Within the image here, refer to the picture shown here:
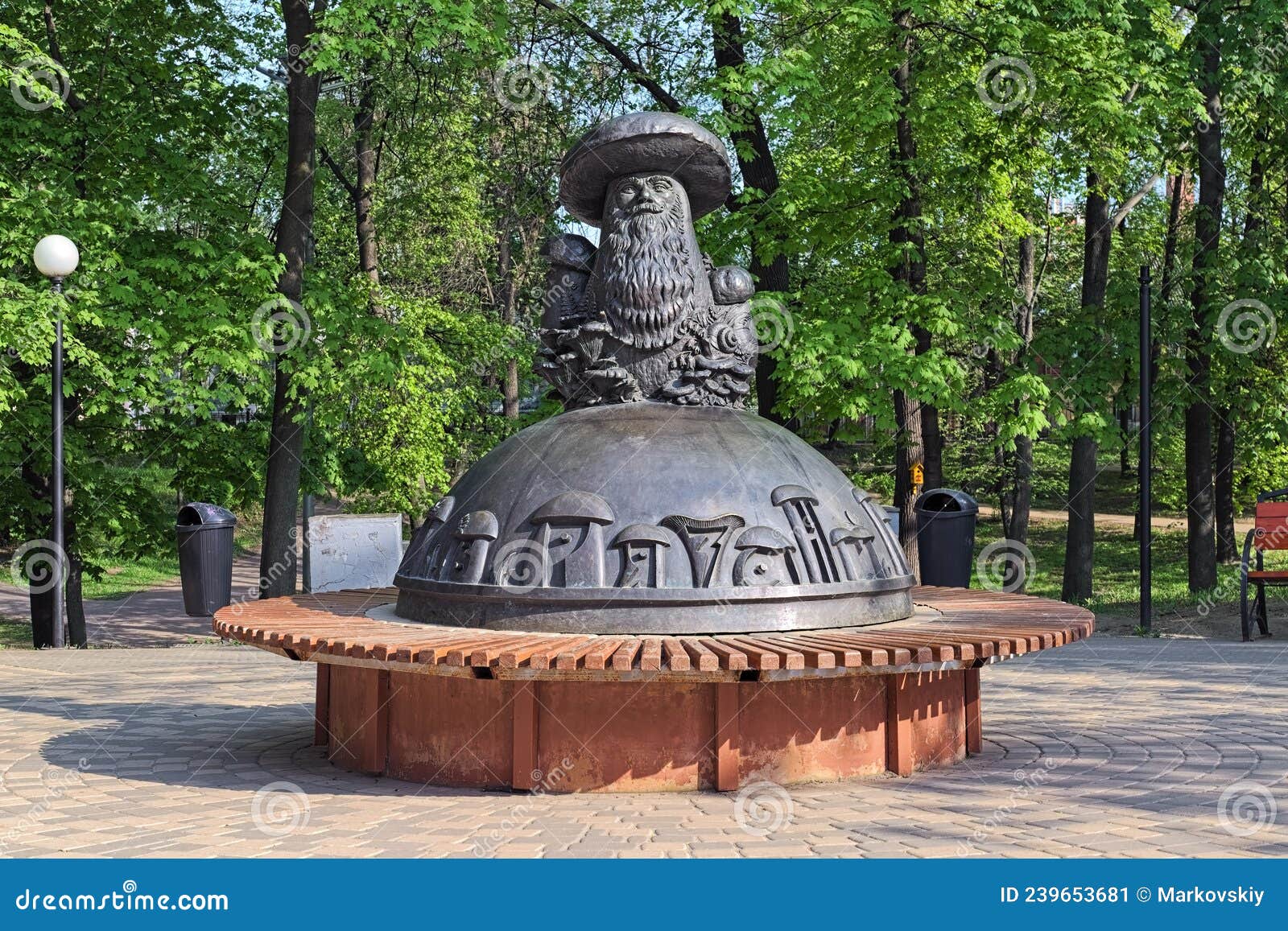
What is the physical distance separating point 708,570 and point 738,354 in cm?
175

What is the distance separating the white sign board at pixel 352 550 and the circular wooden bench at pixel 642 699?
759 centimetres

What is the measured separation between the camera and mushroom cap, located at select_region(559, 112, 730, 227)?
7254 millimetres

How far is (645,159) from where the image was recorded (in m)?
7.39

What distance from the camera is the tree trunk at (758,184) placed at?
607 inches

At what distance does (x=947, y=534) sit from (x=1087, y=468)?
5165 mm

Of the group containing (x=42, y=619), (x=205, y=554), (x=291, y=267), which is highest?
(x=291, y=267)

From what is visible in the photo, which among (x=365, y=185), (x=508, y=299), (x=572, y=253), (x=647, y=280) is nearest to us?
(x=647, y=280)

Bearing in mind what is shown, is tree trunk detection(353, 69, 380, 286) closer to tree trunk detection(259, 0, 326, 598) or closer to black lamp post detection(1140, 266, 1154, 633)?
tree trunk detection(259, 0, 326, 598)

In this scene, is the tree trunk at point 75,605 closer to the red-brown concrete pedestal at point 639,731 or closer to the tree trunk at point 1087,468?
the red-brown concrete pedestal at point 639,731

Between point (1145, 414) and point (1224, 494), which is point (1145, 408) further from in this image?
point (1224, 494)

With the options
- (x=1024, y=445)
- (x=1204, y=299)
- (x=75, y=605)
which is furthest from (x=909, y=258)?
(x=75, y=605)

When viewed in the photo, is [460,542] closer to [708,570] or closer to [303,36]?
[708,570]

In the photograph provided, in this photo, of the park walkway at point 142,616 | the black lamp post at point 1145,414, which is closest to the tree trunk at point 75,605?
the park walkway at point 142,616

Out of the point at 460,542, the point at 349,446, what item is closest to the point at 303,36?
the point at 349,446
